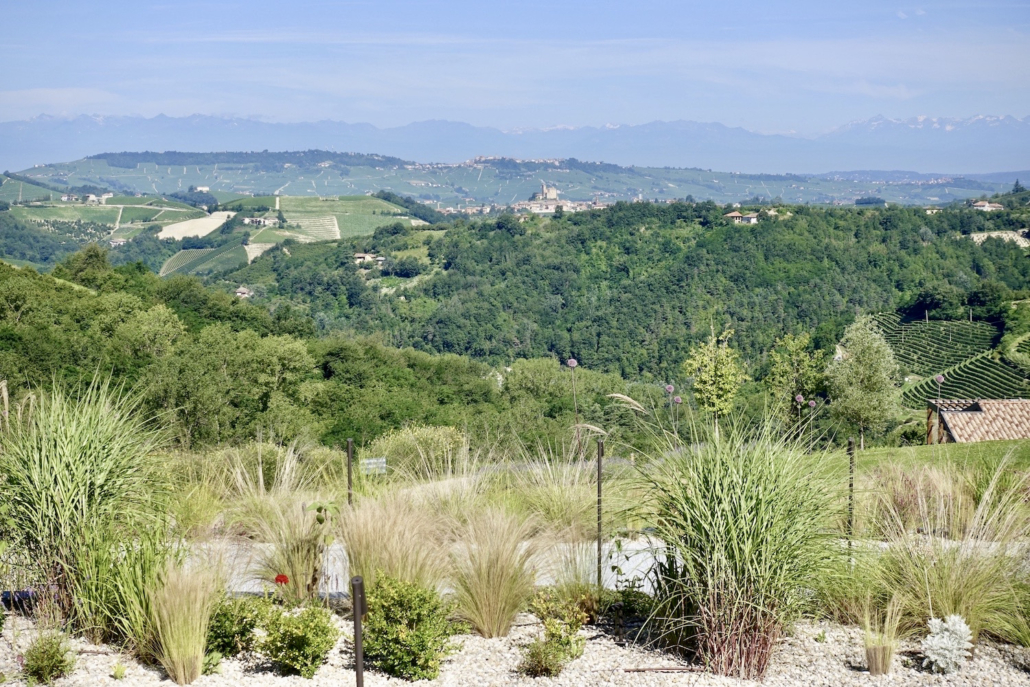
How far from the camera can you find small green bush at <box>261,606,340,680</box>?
3.64 metres

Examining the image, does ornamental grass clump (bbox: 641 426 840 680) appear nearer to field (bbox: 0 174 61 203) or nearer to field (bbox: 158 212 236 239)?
field (bbox: 158 212 236 239)

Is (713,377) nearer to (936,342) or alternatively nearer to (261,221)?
(936,342)

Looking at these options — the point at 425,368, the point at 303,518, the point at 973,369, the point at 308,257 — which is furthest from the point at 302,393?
the point at 308,257

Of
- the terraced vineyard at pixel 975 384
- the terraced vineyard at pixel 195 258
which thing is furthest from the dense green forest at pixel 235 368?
the terraced vineyard at pixel 195 258

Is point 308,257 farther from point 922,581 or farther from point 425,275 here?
point 922,581

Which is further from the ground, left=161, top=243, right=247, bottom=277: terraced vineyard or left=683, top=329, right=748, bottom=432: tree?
left=683, top=329, right=748, bottom=432: tree

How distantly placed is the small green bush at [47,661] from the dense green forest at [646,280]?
208 ft

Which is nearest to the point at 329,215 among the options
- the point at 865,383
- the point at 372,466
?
the point at 865,383

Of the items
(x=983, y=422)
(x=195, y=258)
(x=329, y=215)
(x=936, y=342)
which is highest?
(x=329, y=215)

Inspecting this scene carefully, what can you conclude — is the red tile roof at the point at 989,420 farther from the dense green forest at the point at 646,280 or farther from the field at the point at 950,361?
the dense green forest at the point at 646,280

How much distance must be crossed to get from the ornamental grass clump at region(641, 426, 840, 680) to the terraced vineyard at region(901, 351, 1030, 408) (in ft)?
126

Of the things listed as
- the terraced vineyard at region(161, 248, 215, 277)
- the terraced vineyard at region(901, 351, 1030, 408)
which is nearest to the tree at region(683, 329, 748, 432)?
the terraced vineyard at region(901, 351, 1030, 408)

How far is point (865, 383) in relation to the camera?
21.0 metres

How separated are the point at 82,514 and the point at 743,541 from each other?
2.87m
